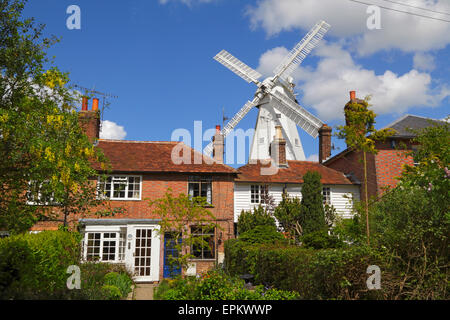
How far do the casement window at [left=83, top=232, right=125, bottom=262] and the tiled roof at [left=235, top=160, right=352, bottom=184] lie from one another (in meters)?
7.97

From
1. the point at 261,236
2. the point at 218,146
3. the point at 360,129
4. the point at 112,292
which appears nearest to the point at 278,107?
the point at 218,146

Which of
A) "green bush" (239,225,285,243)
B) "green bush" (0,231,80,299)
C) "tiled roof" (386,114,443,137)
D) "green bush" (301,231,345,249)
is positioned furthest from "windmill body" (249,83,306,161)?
"green bush" (0,231,80,299)

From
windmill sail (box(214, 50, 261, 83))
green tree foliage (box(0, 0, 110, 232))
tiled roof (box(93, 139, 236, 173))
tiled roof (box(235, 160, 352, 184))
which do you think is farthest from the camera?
windmill sail (box(214, 50, 261, 83))

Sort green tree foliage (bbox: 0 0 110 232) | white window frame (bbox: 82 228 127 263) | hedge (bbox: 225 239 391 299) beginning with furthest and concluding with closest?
white window frame (bbox: 82 228 127 263) → green tree foliage (bbox: 0 0 110 232) → hedge (bbox: 225 239 391 299)

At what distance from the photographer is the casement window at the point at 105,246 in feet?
60.9

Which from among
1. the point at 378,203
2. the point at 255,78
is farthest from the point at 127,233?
the point at 255,78

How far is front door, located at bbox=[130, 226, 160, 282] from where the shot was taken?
732 inches

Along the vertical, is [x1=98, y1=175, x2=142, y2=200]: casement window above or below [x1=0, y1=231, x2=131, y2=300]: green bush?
above

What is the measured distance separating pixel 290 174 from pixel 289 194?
1587mm

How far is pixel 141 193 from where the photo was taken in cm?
1973

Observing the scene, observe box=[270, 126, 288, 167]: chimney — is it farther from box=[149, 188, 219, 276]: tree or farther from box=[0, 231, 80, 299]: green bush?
box=[0, 231, 80, 299]: green bush

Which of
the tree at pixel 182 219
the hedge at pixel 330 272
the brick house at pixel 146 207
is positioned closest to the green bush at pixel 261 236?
the tree at pixel 182 219
